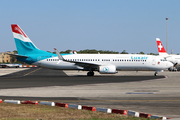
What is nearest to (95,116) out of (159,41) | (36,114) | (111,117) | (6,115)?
(111,117)

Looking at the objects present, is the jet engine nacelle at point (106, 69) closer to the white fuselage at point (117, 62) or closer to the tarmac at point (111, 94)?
the white fuselage at point (117, 62)

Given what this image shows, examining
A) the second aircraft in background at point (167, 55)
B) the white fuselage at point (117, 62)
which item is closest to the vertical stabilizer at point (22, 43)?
the white fuselage at point (117, 62)

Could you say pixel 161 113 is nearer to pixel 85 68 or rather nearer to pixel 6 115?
pixel 6 115

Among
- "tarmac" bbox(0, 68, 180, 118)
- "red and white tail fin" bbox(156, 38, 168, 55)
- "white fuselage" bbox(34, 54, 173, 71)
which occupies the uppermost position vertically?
"red and white tail fin" bbox(156, 38, 168, 55)

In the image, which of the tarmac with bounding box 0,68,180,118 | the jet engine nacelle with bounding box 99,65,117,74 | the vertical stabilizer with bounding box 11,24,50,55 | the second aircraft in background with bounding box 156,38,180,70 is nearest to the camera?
the tarmac with bounding box 0,68,180,118

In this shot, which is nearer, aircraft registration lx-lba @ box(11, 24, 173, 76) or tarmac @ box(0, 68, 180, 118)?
tarmac @ box(0, 68, 180, 118)

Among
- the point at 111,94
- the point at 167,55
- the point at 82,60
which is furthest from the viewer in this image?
the point at 167,55

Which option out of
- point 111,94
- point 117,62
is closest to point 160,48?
point 117,62

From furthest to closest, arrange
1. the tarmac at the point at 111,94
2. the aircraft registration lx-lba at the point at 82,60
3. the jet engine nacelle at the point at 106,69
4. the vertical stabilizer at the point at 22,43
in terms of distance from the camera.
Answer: the vertical stabilizer at the point at 22,43, the aircraft registration lx-lba at the point at 82,60, the jet engine nacelle at the point at 106,69, the tarmac at the point at 111,94

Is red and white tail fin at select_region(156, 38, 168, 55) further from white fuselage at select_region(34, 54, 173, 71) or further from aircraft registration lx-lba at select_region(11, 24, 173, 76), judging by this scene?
white fuselage at select_region(34, 54, 173, 71)

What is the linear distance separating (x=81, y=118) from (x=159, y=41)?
72616mm

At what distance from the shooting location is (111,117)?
1083 cm

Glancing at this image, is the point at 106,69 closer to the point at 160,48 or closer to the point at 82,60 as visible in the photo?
the point at 82,60

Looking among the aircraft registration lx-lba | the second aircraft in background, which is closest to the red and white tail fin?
the second aircraft in background
